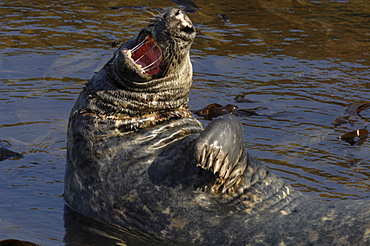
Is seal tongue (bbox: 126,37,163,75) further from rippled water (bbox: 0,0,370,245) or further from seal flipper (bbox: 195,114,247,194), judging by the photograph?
rippled water (bbox: 0,0,370,245)

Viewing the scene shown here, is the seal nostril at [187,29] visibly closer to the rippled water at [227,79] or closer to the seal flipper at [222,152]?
the seal flipper at [222,152]

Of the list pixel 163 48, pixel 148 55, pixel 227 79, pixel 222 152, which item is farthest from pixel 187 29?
pixel 227 79

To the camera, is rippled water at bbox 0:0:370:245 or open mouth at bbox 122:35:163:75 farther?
rippled water at bbox 0:0:370:245

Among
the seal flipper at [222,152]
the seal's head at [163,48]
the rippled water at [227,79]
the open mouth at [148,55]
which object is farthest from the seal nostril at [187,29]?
the rippled water at [227,79]

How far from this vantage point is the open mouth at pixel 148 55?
603cm

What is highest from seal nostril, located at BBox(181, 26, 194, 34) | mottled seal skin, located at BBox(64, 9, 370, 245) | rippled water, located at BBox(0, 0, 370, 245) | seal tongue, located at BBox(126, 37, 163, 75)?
seal nostril, located at BBox(181, 26, 194, 34)

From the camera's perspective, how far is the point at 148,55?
20.1 feet

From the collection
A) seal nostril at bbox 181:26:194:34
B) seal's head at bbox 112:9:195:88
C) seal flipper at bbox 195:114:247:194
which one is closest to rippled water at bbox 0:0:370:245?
seal flipper at bbox 195:114:247:194

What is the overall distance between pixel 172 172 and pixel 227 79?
4732 mm

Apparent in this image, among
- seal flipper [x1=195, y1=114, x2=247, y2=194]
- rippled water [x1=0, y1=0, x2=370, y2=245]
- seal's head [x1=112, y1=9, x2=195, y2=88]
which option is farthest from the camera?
rippled water [x1=0, y1=0, x2=370, y2=245]

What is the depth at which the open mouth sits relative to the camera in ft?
19.8

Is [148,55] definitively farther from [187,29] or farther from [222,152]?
[222,152]

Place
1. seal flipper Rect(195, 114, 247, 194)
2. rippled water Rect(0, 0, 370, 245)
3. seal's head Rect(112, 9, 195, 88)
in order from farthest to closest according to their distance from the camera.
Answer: rippled water Rect(0, 0, 370, 245) < seal's head Rect(112, 9, 195, 88) < seal flipper Rect(195, 114, 247, 194)

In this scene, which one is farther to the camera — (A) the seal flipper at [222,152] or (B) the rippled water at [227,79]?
(B) the rippled water at [227,79]
